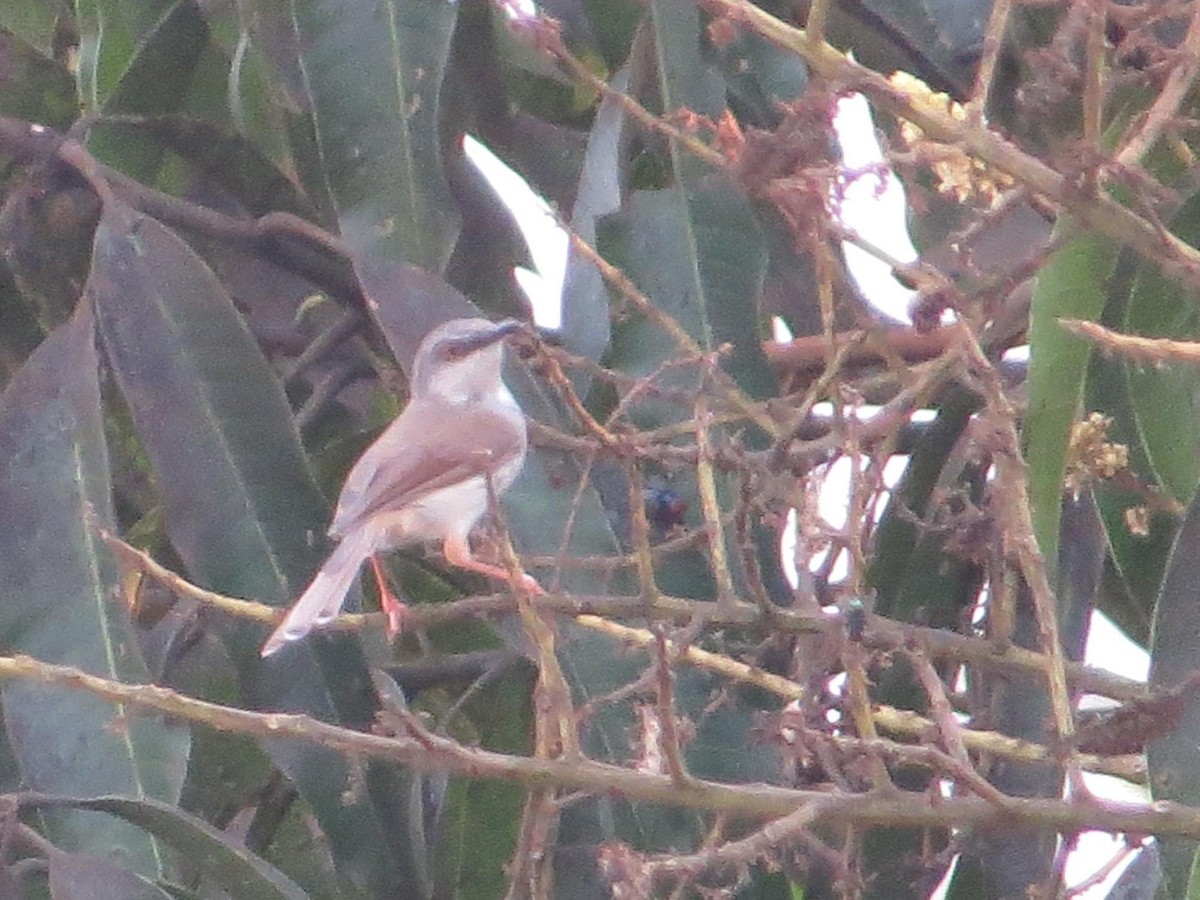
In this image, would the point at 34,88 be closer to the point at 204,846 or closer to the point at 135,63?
the point at 135,63

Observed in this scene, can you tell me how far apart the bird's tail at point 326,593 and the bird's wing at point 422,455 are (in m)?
0.05

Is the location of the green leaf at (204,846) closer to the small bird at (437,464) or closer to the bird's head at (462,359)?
the small bird at (437,464)

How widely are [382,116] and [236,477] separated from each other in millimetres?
508

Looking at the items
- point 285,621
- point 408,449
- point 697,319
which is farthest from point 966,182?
point 408,449

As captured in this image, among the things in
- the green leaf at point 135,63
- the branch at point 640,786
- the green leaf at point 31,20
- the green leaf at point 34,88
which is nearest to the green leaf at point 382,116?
the green leaf at point 135,63

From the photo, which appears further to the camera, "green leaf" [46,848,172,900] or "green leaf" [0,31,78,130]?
"green leaf" [0,31,78,130]

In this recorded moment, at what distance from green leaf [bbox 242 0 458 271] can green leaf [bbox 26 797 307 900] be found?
791 mm

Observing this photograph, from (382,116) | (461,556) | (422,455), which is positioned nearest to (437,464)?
(422,455)

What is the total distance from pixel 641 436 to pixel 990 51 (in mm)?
535

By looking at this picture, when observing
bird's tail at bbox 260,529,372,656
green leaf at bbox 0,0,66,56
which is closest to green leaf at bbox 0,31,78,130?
green leaf at bbox 0,0,66,56

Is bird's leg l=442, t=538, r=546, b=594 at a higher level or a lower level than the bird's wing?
lower

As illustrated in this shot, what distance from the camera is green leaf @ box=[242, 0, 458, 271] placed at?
2826mm

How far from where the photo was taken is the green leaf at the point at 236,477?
8.75 feet

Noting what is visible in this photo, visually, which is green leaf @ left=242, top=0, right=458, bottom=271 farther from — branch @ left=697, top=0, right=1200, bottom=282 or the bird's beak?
branch @ left=697, top=0, right=1200, bottom=282
